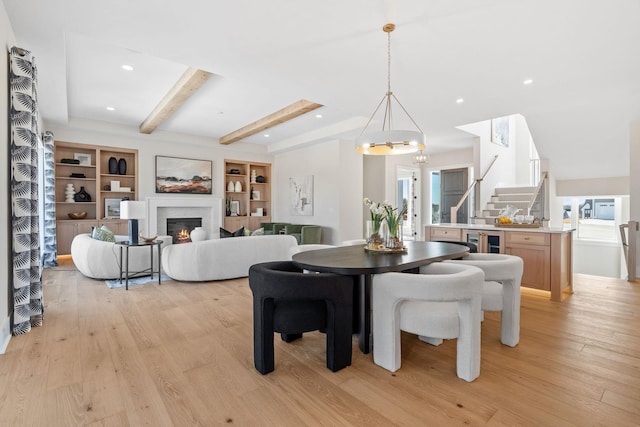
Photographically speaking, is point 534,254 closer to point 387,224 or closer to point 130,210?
point 387,224

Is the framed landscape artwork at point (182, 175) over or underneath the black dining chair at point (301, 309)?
over

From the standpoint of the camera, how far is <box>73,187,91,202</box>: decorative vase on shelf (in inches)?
257

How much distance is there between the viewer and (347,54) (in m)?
3.13

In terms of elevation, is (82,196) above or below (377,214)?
above

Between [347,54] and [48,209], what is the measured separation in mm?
5780

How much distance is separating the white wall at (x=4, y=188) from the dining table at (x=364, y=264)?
7.28 feet

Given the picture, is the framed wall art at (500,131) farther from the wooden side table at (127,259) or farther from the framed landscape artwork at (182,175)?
the wooden side table at (127,259)

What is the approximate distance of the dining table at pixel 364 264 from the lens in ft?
6.92

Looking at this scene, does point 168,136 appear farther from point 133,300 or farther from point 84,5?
point 84,5

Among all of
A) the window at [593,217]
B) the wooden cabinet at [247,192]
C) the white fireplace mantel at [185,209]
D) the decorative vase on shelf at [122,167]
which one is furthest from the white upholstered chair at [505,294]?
the window at [593,217]

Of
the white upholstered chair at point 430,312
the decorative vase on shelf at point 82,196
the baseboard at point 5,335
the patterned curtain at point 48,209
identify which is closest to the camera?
the white upholstered chair at point 430,312

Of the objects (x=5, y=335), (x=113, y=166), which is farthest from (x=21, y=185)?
(x=113, y=166)

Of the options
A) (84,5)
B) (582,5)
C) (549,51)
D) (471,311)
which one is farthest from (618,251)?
(84,5)

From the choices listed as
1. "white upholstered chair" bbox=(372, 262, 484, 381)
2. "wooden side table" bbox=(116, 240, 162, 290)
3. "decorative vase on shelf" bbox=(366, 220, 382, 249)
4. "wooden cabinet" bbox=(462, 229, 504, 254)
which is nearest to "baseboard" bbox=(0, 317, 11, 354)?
"wooden side table" bbox=(116, 240, 162, 290)
